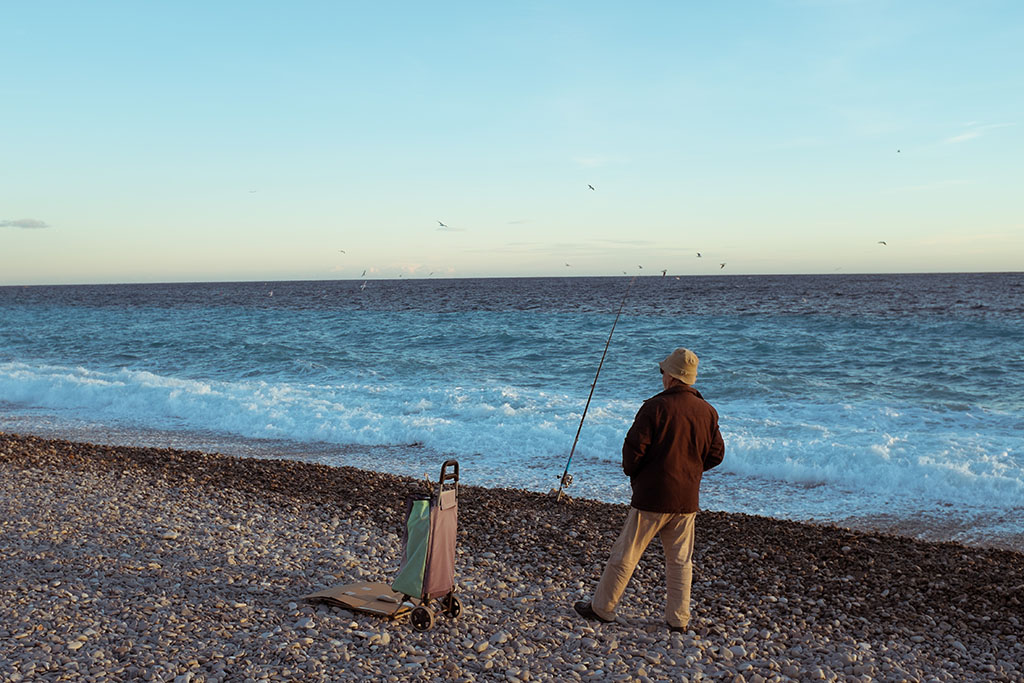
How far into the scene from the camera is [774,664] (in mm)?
4281

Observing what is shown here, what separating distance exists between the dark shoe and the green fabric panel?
1.17m

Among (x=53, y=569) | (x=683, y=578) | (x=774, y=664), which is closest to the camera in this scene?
(x=774, y=664)

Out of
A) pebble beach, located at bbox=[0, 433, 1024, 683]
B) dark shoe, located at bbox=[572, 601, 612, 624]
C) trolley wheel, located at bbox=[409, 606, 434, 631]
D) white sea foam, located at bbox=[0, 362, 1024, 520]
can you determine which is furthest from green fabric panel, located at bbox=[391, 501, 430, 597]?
white sea foam, located at bbox=[0, 362, 1024, 520]

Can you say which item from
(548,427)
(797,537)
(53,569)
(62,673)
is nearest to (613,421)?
(548,427)

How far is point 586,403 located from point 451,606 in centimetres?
813

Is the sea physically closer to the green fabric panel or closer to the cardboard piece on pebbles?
the green fabric panel

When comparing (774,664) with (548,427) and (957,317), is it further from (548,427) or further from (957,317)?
(957,317)

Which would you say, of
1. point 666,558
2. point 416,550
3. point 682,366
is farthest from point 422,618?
point 682,366

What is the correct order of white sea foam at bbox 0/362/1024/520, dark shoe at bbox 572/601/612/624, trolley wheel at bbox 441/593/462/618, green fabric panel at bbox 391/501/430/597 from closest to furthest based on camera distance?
green fabric panel at bbox 391/501/430/597, trolley wheel at bbox 441/593/462/618, dark shoe at bbox 572/601/612/624, white sea foam at bbox 0/362/1024/520

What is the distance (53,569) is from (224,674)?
226 cm

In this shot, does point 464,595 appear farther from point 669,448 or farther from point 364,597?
point 669,448

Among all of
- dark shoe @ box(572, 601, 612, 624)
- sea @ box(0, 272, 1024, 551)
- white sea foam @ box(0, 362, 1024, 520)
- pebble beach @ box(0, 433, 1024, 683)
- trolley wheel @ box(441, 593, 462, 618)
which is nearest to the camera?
pebble beach @ box(0, 433, 1024, 683)

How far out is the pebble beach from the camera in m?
4.01

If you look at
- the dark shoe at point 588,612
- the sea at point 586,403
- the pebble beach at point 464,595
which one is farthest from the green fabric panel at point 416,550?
the sea at point 586,403
